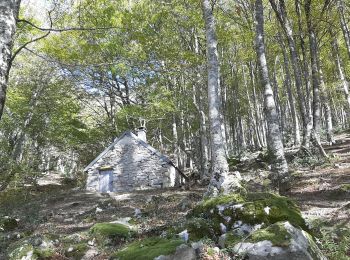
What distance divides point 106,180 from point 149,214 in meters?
13.8

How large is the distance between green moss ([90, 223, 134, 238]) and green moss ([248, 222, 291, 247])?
13.6 feet

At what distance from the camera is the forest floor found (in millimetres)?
6946

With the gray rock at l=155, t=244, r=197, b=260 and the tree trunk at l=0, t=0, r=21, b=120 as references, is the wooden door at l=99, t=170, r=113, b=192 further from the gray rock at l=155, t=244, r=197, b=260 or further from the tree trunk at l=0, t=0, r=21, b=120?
the tree trunk at l=0, t=0, r=21, b=120

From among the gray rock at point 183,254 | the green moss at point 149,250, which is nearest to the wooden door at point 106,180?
the green moss at point 149,250

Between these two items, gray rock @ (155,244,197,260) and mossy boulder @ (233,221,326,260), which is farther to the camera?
gray rock @ (155,244,197,260)

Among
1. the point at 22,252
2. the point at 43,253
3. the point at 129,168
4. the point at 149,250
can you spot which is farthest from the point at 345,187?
the point at 129,168

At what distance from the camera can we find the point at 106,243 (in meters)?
7.85

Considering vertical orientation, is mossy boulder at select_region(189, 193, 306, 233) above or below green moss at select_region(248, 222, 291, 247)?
above

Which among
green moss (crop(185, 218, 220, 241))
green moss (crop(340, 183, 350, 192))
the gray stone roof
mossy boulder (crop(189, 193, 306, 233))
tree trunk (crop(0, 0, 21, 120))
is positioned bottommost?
green moss (crop(185, 218, 220, 241))

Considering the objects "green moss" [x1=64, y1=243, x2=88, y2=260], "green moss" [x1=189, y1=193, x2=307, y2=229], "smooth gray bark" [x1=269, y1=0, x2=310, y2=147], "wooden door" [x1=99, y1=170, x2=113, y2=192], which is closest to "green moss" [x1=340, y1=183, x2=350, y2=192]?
"green moss" [x1=189, y1=193, x2=307, y2=229]

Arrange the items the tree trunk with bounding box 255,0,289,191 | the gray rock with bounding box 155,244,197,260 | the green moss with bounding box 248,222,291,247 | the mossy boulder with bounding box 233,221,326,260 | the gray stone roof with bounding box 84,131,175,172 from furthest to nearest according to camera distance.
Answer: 1. the gray stone roof with bounding box 84,131,175,172
2. the tree trunk with bounding box 255,0,289,191
3. the gray rock with bounding box 155,244,197,260
4. the green moss with bounding box 248,222,291,247
5. the mossy boulder with bounding box 233,221,326,260

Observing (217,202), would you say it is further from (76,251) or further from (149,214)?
(149,214)

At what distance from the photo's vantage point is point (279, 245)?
4625 mm

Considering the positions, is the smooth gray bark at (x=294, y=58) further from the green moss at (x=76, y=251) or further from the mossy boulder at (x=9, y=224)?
the mossy boulder at (x=9, y=224)
